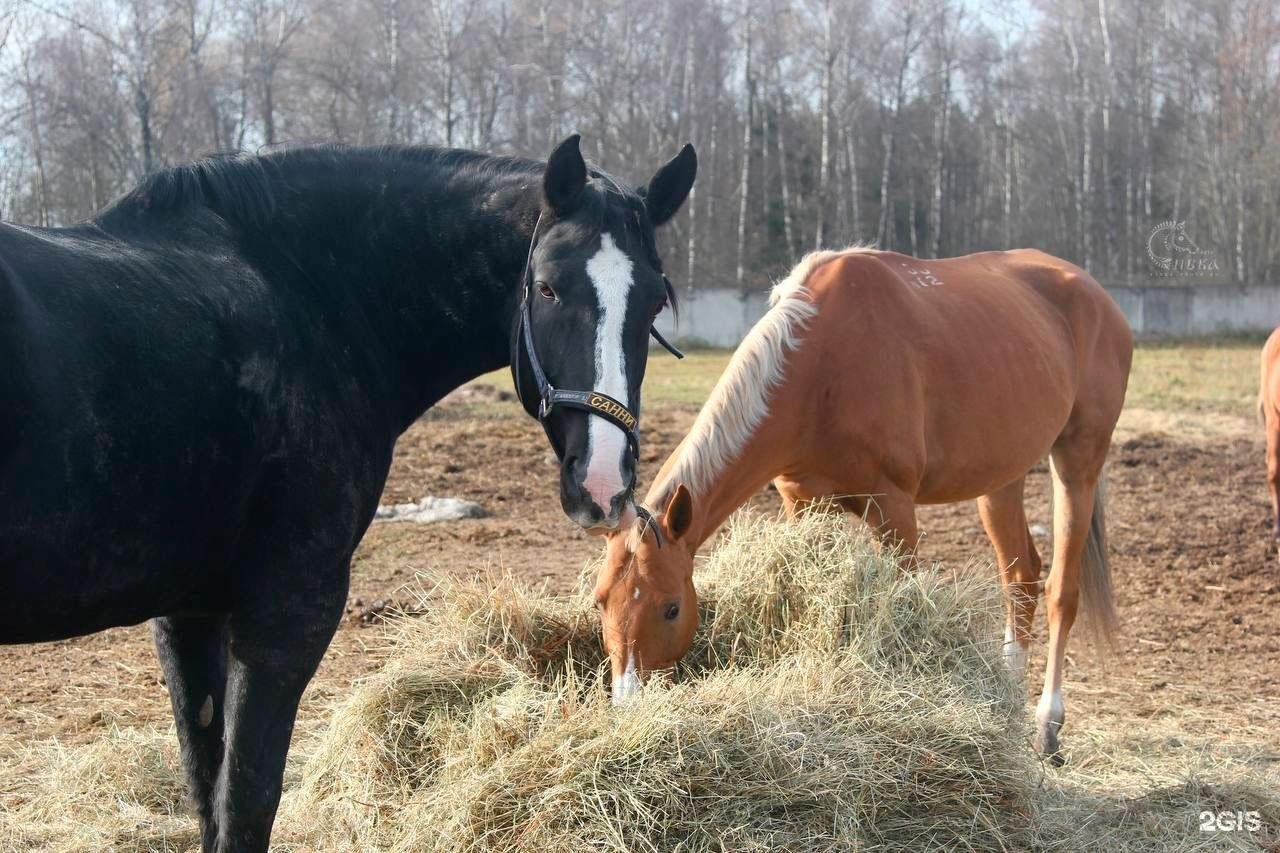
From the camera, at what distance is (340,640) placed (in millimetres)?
5188

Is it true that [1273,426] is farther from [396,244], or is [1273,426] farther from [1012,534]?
[396,244]

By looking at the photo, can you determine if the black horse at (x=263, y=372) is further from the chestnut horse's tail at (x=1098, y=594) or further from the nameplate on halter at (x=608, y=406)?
the chestnut horse's tail at (x=1098, y=594)

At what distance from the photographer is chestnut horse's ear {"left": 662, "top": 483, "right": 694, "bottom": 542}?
343cm

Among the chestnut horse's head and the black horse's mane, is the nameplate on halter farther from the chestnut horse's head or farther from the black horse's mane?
the chestnut horse's head

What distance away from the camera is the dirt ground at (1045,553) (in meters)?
4.51

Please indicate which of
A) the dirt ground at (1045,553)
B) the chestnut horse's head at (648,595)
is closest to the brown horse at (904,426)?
the chestnut horse's head at (648,595)

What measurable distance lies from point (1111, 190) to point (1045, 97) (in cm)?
378

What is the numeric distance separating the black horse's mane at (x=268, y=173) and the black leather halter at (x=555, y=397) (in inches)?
9.5

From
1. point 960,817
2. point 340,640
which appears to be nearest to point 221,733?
point 960,817

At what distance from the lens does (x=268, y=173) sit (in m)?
2.51

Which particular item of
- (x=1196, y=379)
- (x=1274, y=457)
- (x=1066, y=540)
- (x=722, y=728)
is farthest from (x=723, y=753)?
(x=1196, y=379)

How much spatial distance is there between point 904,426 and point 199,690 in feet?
8.73

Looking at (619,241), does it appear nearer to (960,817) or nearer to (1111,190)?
(960,817)

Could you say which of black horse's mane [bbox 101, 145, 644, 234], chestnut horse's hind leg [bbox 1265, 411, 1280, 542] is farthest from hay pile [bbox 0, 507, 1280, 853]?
chestnut horse's hind leg [bbox 1265, 411, 1280, 542]
